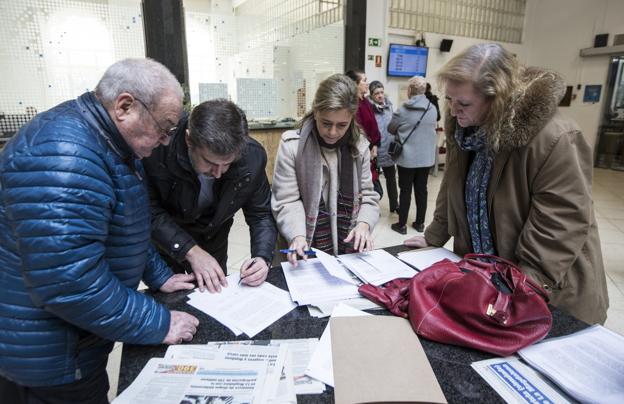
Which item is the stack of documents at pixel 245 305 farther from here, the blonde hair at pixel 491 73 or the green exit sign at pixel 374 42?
the green exit sign at pixel 374 42

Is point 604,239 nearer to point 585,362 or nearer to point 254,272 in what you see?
point 585,362

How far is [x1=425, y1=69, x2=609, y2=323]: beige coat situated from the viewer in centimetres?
108

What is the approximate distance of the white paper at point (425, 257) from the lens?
1.37m

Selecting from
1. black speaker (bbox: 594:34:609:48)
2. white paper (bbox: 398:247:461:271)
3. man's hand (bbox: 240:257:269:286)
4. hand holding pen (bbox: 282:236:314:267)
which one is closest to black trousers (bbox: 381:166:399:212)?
white paper (bbox: 398:247:461:271)

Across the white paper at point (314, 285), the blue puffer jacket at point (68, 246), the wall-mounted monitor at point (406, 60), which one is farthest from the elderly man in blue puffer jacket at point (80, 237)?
the wall-mounted monitor at point (406, 60)

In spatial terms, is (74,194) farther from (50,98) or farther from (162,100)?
(50,98)

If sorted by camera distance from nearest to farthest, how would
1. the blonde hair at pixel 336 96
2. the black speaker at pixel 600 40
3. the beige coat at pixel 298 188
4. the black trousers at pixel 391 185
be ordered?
the blonde hair at pixel 336 96
the beige coat at pixel 298 188
the black trousers at pixel 391 185
the black speaker at pixel 600 40

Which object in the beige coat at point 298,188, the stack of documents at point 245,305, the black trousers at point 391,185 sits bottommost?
the black trousers at point 391,185

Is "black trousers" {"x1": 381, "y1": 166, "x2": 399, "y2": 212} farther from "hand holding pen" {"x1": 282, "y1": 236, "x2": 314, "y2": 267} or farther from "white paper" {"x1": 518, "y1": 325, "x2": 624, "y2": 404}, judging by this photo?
"white paper" {"x1": 518, "y1": 325, "x2": 624, "y2": 404}

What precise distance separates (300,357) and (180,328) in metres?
0.31

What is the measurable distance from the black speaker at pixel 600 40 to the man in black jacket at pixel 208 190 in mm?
8593

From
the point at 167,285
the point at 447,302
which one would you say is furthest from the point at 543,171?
the point at 167,285

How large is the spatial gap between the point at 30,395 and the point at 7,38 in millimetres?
3706

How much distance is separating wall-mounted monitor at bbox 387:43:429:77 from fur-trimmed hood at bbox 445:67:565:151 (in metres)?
5.37
